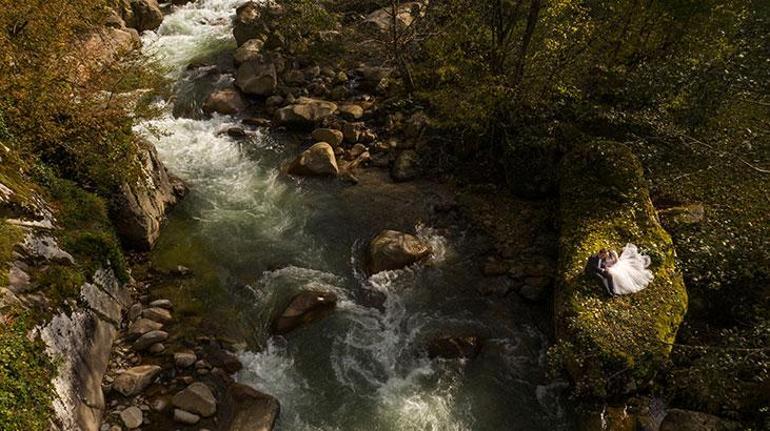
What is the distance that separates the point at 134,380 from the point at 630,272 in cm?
1134

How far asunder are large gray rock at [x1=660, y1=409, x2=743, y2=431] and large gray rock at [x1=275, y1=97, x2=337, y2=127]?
14596 millimetres

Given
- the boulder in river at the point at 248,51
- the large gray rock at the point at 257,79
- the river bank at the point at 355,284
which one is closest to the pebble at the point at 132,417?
the river bank at the point at 355,284

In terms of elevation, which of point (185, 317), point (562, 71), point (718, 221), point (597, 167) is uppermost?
point (562, 71)

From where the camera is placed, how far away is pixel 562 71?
1509cm

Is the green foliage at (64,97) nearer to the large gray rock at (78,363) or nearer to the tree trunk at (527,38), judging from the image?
the large gray rock at (78,363)

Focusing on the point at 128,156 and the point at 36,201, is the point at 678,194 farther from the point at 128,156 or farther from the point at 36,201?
the point at 36,201

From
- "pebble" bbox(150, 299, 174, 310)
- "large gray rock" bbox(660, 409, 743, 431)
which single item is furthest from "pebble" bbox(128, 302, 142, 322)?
"large gray rock" bbox(660, 409, 743, 431)

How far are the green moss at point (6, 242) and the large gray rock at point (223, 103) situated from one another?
10831 millimetres

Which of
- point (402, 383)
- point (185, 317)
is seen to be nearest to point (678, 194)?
point (402, 383)

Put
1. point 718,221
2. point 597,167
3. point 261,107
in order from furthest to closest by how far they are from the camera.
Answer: point 261,107 < point 597,167 < point 718,221

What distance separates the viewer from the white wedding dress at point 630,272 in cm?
1127

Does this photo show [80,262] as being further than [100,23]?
No

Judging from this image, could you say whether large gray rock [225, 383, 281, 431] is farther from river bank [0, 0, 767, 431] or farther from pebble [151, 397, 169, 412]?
pebble [151, 397, 169, 412]

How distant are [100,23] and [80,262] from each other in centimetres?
889
